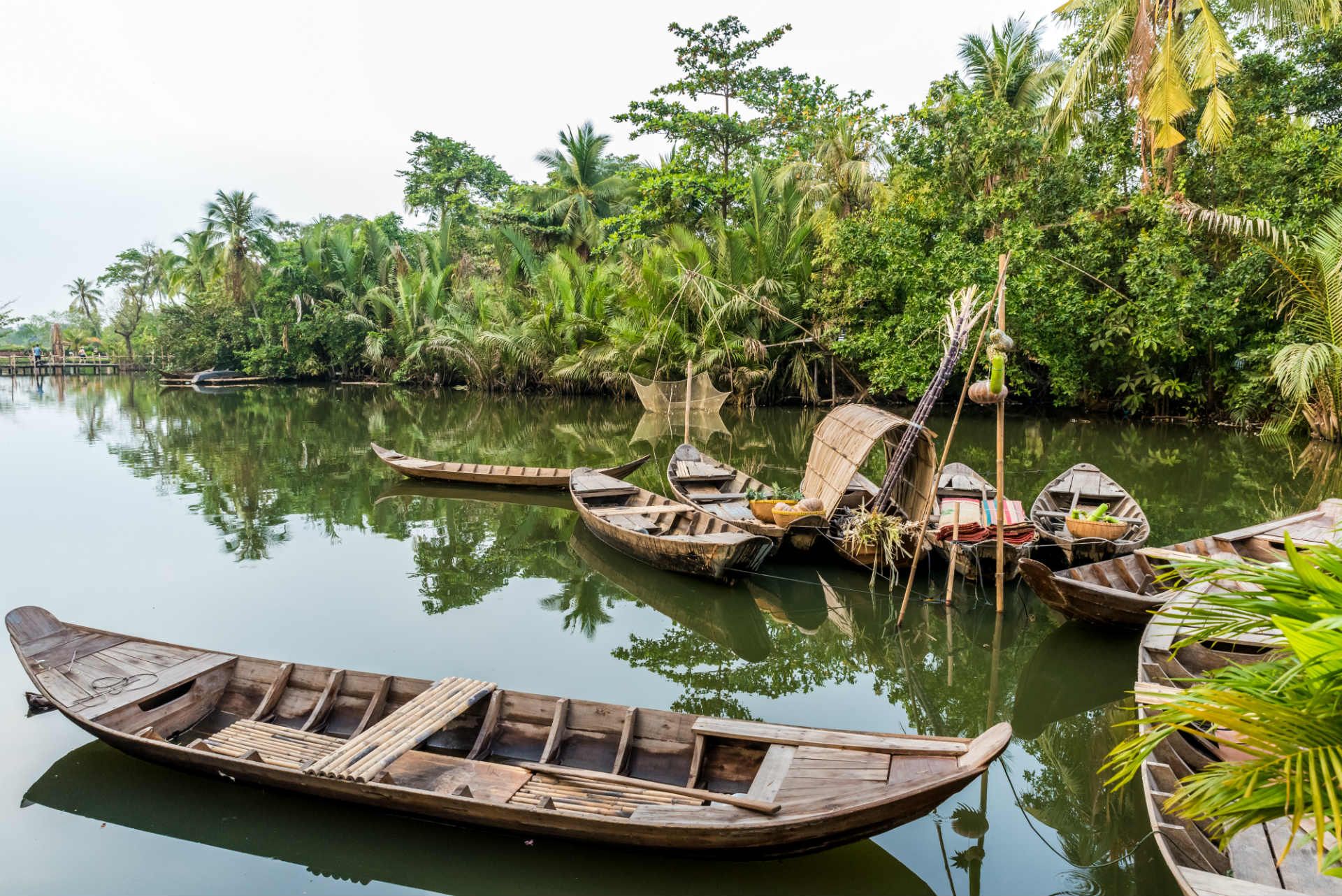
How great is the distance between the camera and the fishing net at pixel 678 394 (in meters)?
19.8

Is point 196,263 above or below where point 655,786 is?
above

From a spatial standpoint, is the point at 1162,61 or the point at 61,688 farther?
the point at 1162,61

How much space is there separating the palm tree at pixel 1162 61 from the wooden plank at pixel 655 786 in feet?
49.3

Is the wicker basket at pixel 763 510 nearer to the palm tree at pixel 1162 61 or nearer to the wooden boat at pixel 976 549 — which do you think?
the wooden boat at pixel 976 549

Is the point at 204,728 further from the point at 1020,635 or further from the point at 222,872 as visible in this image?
the point at 1020,635

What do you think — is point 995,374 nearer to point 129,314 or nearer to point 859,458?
point 859,458

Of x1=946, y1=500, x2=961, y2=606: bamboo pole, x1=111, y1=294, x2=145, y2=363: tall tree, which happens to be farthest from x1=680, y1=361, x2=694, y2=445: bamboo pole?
x1=111, y1=294, x2=145, y2=363: tall tree

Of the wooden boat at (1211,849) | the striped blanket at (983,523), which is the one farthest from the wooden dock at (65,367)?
the wooden boat at (1211,849)

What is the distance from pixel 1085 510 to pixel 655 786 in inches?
238

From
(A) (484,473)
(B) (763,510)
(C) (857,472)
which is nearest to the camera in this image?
(C) (857,472)

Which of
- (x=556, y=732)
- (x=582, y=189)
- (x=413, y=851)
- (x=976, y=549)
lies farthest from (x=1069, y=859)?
(x=582, y=189)

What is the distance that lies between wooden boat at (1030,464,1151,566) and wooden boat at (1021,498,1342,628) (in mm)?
276

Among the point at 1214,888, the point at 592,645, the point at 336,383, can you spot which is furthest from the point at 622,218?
the point at 1214,888

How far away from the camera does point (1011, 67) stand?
18.9 metres
